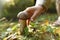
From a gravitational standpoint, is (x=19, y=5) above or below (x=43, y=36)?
above

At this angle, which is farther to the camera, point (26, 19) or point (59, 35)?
point (59, 35)

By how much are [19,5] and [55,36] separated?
160 cm

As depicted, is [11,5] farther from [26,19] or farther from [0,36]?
[26,19]

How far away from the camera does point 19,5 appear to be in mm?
3414

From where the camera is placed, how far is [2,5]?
3.38 metres

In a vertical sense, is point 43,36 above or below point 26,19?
below

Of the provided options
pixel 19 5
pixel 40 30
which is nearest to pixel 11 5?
pixel 19 5

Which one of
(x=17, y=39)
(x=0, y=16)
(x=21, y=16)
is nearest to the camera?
(x=21, y=16)

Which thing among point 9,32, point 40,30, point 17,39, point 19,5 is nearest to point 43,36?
point 40,30

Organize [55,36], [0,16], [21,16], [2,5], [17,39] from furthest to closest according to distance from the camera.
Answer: [2,5], [0,16], [55,36], [17,39], [21,16]

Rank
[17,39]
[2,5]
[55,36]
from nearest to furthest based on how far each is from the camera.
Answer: [17,39], [55,36], [2,5]

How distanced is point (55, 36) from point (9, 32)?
433mm

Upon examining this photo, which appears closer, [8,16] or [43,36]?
[43,36]

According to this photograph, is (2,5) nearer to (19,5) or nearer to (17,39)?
(19,5)
